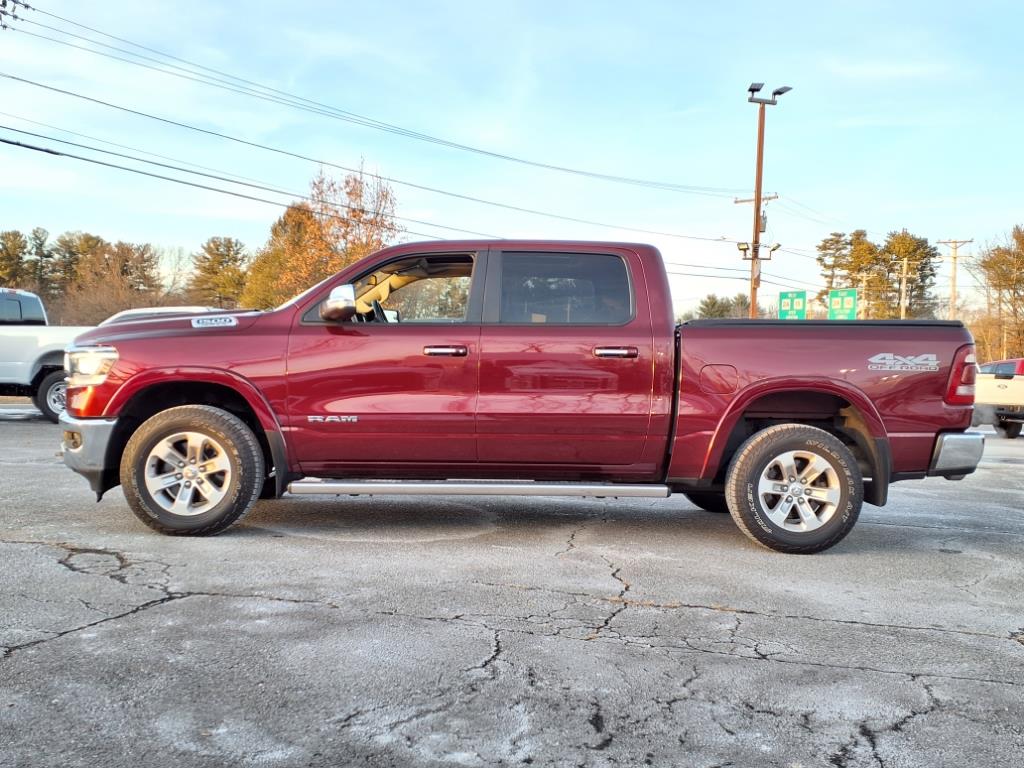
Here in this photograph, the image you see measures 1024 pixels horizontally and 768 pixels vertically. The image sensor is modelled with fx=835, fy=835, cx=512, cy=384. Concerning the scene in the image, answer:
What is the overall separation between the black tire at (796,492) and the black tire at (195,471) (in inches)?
118

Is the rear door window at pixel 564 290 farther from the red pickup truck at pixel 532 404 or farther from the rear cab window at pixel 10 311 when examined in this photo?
the rear cab window at pixel 10 311

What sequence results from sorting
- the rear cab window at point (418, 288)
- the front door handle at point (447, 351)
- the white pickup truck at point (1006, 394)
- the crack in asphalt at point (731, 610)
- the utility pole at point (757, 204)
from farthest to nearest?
the utility pole at point (757, 204) < the white pickup truck at point (1006, 394) < the rear cab window at point (418, 288) < the front door handle at point (447, 351) < the crack in asphalt at point (731, 610)

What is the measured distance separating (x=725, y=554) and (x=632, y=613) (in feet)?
4.85

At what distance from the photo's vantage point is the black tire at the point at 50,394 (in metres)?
14.1

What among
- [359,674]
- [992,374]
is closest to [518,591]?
[359,674]

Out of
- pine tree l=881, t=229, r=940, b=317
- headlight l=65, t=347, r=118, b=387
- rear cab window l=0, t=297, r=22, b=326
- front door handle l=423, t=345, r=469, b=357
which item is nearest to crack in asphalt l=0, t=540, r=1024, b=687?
headlight l=65, t=347, r=118, b=387

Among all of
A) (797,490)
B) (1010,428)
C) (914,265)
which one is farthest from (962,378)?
(914,265)

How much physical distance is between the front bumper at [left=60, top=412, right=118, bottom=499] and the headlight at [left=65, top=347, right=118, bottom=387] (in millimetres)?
250

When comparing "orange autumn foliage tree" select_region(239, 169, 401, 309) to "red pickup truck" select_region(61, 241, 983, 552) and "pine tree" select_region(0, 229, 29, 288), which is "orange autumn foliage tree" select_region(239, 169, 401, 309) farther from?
"pine tree" select_region(0, 229, 29, 288)

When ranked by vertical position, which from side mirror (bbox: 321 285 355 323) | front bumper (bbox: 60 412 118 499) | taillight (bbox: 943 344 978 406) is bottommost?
front bumper (bbox: 60 412 118 499)

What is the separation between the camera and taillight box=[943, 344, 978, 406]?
5.05m

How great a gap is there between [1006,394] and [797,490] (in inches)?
532

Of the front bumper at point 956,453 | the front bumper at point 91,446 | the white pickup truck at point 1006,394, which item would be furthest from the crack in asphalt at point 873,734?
the white pickup truck at point 1006,394

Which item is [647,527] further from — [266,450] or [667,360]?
[266,450]
